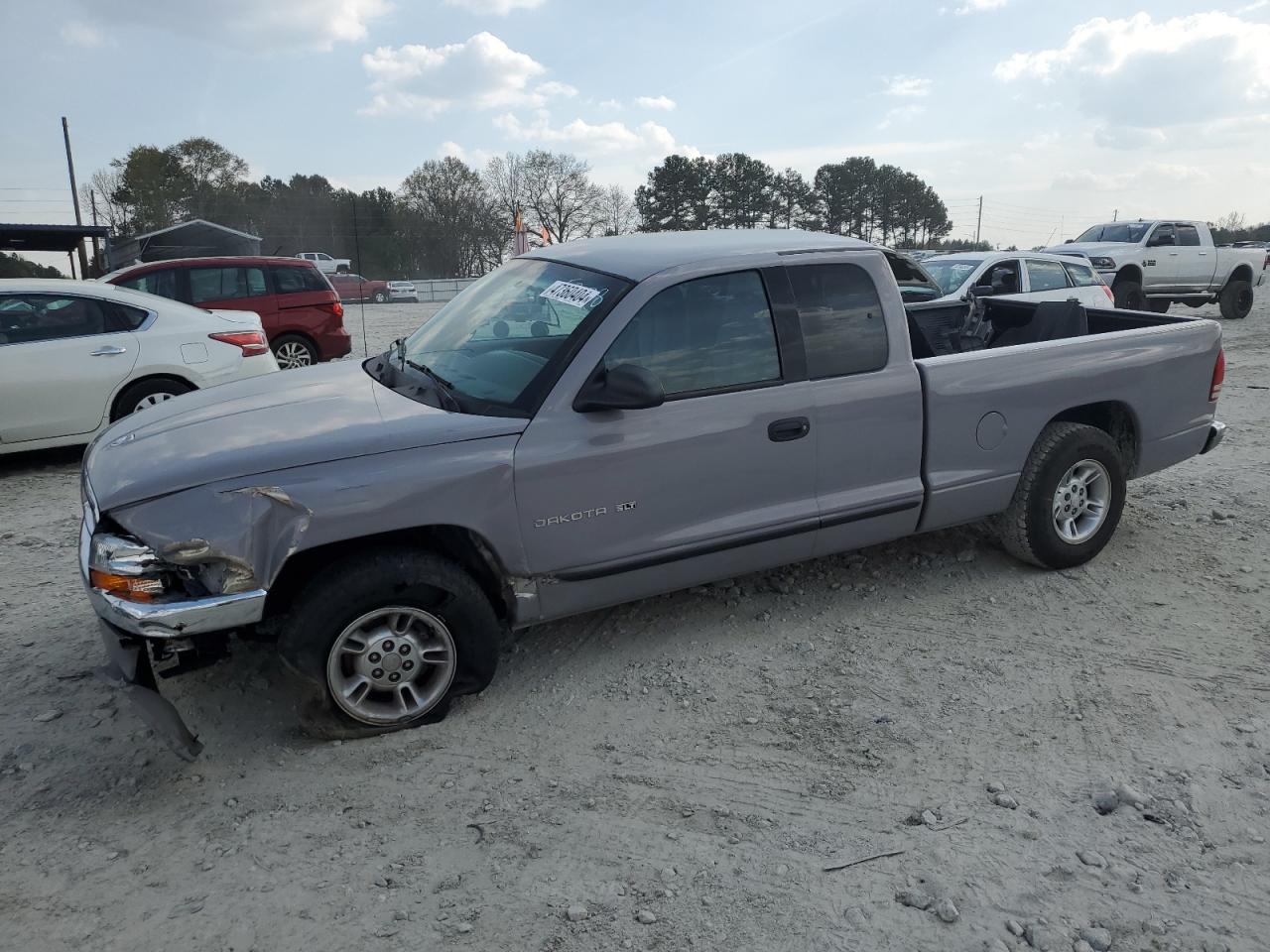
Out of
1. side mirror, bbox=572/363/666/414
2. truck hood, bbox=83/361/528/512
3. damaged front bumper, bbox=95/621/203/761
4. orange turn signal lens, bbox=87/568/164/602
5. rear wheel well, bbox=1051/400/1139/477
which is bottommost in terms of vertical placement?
damaged front bumper, bbox=95/621/203/761

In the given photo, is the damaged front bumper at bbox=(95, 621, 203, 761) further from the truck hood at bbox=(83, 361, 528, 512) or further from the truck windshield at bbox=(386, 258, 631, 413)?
the truck windshield at bbox=(386, 258, 631, 413)

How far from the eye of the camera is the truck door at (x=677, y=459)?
3.60 meters

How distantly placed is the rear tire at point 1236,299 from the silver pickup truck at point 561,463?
17.1m

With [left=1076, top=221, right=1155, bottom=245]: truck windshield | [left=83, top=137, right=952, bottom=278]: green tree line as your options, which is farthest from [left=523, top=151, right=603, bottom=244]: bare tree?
[left=1076, top=221, right=1155, bottom=245]: truck windshield

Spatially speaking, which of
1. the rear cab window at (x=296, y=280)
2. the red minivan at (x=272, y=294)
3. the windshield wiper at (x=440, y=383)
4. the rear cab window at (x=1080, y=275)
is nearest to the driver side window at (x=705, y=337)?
the windshield wiper at (x=440, y=383)

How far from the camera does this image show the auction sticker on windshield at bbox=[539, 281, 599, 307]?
3896 millimetres

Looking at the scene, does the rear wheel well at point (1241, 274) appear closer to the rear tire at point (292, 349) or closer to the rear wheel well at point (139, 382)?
the rear tire at point (292, 349)

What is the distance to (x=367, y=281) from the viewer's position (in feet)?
136

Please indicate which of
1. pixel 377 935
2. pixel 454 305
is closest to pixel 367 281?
pixel 454 305

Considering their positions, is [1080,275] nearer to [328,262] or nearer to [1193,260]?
[1193,260]

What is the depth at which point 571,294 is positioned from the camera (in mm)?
4012

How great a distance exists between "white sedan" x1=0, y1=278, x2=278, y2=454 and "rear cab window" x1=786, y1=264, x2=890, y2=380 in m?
5.46

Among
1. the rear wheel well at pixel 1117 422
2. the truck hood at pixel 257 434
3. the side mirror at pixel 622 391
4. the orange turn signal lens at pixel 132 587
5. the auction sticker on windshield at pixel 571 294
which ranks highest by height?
the auction sticker on windshield at pixel 571 294

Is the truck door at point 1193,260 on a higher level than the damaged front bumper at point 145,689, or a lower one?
higher
